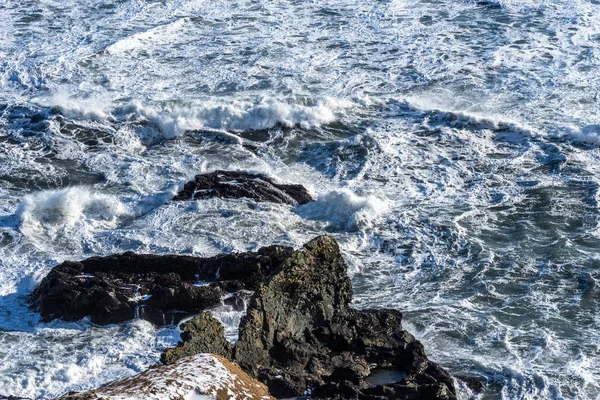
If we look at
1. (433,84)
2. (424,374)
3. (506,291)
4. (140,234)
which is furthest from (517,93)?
(424,374)

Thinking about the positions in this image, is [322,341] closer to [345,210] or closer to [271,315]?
[271,315]

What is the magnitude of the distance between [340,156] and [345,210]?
262 cm

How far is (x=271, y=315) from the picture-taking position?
453 inches

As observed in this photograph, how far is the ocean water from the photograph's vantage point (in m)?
13.5

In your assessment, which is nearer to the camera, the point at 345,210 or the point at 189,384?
the point at 189,384

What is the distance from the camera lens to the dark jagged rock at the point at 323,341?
11.2 m

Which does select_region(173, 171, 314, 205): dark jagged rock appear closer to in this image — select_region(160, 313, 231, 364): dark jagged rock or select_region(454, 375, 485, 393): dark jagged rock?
select_region(454, 375, 485, 393): dark jagged rock

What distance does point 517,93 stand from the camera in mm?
22047

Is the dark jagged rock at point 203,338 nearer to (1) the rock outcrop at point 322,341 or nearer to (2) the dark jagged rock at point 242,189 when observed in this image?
(1) the rock outcrop at point 322,341

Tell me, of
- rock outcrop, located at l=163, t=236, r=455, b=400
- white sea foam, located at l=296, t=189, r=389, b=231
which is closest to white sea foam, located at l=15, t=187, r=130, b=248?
white sea foam, located at l=296, t=189, r=389, b=231

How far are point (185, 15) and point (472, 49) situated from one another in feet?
25.5

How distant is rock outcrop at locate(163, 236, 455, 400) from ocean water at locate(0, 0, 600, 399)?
2.65ft

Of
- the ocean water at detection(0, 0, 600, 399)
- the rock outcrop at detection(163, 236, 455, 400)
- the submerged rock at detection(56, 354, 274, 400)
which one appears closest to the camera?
the submerged rock at detection(56, 354, 274, 400)

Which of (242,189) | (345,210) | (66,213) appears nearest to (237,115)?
(242,189)
